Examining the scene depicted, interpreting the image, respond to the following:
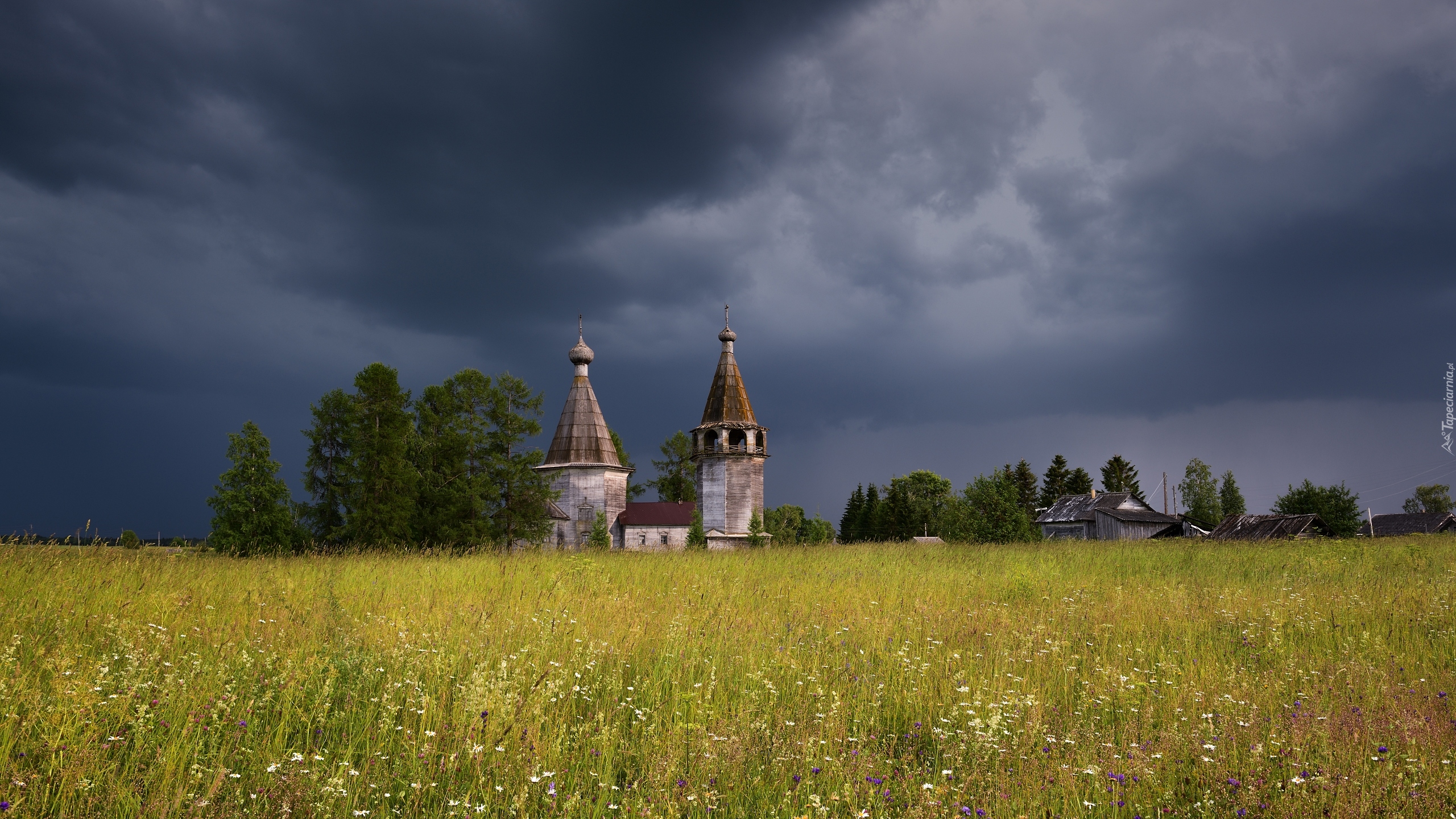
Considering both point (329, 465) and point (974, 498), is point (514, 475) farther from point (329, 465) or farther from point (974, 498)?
point (974, 498)

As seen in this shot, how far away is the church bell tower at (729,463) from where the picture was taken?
33.9 meters

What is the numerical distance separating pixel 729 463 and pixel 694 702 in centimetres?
2946

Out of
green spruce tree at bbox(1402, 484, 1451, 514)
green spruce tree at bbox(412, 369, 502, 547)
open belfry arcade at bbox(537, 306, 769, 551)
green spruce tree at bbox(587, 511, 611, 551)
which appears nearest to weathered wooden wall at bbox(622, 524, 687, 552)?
open belfry arcade at bbox(537, 306, 769, 551)

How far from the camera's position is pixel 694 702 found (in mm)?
4770

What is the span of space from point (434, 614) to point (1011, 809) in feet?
18.5

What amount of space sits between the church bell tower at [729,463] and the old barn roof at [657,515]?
8.92m

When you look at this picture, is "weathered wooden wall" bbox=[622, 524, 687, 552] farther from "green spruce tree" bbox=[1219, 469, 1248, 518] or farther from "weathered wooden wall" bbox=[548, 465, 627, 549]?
"green spruce tree" bbox=[1219, 469, 1248, 518]

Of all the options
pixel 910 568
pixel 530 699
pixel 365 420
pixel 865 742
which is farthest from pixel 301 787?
pixel 365 420

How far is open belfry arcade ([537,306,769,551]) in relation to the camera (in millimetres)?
34125

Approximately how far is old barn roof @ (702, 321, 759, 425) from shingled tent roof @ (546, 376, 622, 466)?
7852 millimetres

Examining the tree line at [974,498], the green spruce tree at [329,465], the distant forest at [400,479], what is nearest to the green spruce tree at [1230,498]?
the tree line at [974,498]

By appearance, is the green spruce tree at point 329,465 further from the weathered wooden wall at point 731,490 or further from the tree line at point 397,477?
the weathered wooden wall at point 731,490

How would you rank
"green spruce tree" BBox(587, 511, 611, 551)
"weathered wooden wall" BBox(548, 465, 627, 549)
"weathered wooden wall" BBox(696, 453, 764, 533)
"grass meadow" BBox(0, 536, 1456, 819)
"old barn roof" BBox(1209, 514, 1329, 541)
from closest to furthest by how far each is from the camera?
1. "grass meadow" BBox(0, 536, 1456, 819)
2. "weathered wooden wall" BBox(696, 453, 764, 533)
3. "green spruce tree" BBox(587, 511, 611, 551)
4. "weathered wooden wall" BBox(548, 465, 627, 549)
5. "old barn roof" BBox(1209, 514, 1329, 541)

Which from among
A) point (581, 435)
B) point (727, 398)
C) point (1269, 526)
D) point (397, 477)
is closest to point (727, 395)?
point (727, 398)
